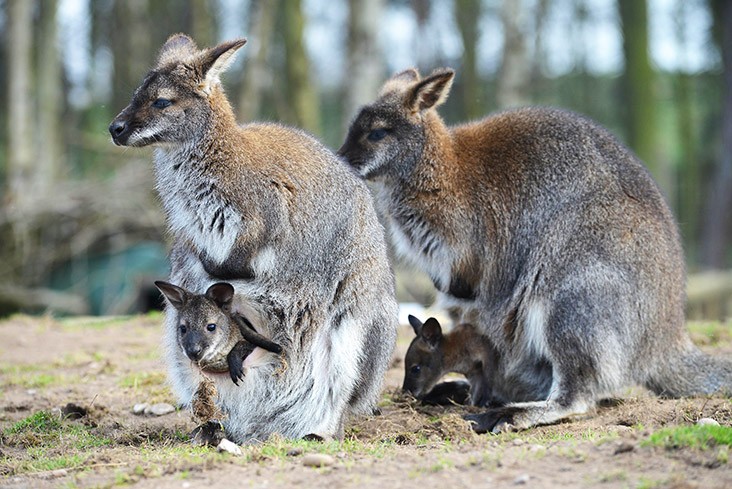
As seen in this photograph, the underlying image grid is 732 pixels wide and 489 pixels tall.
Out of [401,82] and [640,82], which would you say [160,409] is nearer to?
[401,82]

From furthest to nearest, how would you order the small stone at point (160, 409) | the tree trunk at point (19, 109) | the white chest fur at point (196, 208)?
the tree trunk at point (19, 109) → the small stone at point (160, 409) → the white chest fur at point (196, 208)

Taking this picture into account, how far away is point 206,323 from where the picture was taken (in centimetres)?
572

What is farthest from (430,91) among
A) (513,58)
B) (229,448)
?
(513,58)

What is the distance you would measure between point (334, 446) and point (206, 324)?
111 centimetres

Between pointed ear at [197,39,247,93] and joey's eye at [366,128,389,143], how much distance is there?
4.52 feet

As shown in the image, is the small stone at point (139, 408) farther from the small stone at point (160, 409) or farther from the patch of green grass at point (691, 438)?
the patch of green grass at point (691, 438)

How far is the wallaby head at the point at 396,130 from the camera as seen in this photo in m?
6.98

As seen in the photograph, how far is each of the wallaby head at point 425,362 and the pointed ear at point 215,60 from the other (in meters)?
2.32

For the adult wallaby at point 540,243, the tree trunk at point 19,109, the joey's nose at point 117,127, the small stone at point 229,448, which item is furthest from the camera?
the tree trunk at point 19,109

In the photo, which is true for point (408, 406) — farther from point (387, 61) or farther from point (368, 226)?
point (387, 61)

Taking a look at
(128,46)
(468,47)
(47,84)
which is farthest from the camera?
(128,46)

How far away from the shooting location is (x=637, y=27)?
56.9ft

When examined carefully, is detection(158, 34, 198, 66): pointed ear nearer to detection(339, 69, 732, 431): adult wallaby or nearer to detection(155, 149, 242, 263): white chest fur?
detection(155, 149, 242, 263): white chest fur

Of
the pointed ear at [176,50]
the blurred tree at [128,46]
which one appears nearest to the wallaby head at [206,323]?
the pointed ear at [176,50]
